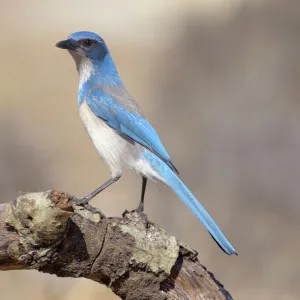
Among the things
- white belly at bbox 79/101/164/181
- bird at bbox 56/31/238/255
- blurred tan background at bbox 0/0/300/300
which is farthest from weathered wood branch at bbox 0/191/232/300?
blurred tan background at bbox 0/0/300/300

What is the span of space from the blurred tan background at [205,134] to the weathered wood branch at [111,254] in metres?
2.96

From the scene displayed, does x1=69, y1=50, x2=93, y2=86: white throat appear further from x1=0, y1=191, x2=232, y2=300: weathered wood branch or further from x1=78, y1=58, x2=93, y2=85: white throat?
x1=0, y1=191, x2=232, y2=300: weathered wood branch

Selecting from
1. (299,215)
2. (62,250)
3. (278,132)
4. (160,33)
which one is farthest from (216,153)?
(160,33)

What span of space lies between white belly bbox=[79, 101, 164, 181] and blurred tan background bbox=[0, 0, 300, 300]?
1975mm

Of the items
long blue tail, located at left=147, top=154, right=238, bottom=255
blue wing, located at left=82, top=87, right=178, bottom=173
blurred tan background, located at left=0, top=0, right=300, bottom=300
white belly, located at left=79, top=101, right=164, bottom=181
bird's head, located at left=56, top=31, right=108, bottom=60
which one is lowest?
blurred tan background, located at left=0, top=0, right=300, bottom=300

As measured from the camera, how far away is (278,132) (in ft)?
31.1

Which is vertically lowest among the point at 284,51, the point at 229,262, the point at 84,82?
the point at 229,262

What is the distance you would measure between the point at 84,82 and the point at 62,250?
2.12 meters

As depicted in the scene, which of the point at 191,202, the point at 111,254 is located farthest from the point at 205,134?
the point at 111,254

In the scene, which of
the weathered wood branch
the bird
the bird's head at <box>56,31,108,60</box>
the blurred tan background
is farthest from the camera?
the blurred tan background

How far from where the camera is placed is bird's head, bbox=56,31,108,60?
553 cm

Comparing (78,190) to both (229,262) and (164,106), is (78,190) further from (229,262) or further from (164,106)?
(229,262)

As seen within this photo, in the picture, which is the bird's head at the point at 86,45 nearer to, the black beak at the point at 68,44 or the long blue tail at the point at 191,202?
the black beak at the point at 68,44

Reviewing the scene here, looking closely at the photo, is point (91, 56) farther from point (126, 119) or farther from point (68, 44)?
Result: point (126, 119)
